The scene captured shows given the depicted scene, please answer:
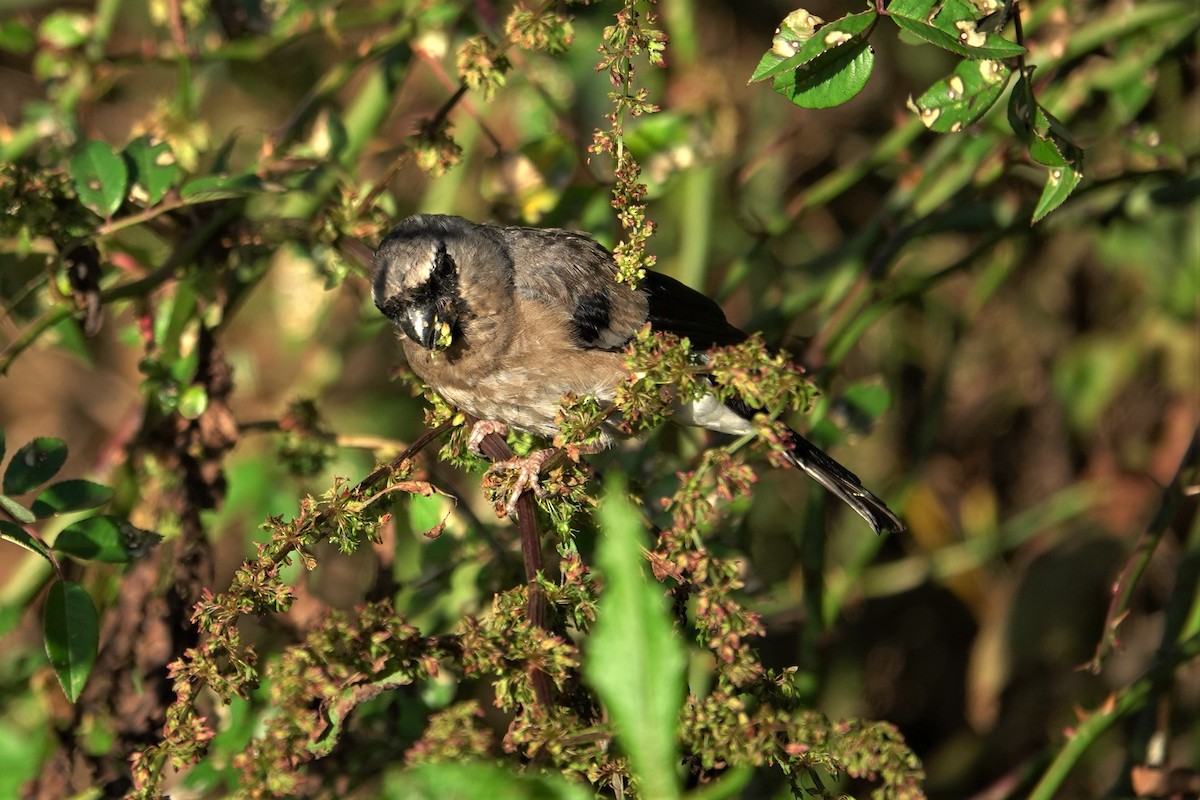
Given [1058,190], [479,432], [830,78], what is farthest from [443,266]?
[1058,190]

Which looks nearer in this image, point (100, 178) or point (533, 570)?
point (533, 570)

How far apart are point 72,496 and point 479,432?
860mm

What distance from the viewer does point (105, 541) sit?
2465 mm

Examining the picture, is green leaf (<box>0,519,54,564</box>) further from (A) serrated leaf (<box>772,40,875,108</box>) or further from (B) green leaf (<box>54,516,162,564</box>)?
(A) serrated leaf (<box>772,40,875,108</box>)

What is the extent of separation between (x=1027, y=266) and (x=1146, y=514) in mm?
1203

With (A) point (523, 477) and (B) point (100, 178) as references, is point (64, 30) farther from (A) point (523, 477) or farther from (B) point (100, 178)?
(A) point (523, 477)

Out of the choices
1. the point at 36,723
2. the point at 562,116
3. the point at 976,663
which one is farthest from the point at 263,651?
the point at 976,663

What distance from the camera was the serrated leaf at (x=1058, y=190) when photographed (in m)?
2.21

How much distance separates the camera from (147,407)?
3145mm

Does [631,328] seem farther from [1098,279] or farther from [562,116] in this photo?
[1098,279]

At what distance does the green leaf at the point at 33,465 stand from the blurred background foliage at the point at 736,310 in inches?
15.8

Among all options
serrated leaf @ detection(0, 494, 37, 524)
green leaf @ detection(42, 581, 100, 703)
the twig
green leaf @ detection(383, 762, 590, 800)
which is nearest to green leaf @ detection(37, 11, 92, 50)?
serrated leaf @ detection(0, 494, 37, 524)

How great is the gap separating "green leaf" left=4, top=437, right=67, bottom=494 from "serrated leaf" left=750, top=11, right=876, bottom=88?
154 cm

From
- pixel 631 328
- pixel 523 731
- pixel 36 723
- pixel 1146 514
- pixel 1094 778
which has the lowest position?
pixel 1094 778
